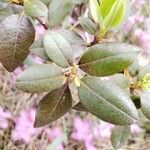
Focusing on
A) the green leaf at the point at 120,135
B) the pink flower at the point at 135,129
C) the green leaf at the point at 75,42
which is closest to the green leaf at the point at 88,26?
the green leaf at the point at 75,42

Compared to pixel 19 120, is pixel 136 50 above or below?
above

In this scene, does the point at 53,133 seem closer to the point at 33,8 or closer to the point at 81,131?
the point at 81,131

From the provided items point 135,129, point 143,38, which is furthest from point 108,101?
point 143,38

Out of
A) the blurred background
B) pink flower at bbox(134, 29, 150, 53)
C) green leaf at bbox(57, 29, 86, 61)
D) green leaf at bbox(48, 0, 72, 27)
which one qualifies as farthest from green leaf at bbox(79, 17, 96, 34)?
pink flower at bbox(134, 29, 150, 53)

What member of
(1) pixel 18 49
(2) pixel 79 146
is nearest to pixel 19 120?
(2) pixel 79 146

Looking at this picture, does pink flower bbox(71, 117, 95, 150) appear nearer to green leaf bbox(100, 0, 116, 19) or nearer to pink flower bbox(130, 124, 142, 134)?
pink flower bbox(130, 124, 142, 134)

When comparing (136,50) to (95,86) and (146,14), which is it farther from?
(146,14)
